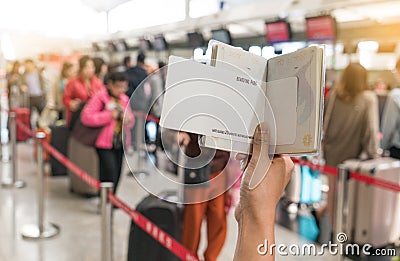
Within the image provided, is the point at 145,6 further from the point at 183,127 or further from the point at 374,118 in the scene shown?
the point at 183,127

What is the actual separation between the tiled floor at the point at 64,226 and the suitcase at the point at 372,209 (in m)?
0.52

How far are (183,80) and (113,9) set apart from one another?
1464 cm

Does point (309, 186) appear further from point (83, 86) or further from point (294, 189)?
point (83, 86)

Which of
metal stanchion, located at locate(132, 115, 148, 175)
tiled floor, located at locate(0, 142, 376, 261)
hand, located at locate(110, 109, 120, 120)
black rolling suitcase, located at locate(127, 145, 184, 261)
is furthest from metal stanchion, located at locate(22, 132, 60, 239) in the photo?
black rolling suitcase, located at locate(127, 145, 184, 261)

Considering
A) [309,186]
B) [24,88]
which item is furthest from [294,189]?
[24,88]

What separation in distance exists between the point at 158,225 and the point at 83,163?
3037 millimetres

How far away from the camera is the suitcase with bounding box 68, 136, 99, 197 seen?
609 centimetres

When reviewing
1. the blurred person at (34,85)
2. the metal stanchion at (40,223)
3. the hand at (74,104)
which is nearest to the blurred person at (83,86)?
the hand at (74,104)

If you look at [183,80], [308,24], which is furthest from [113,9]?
[183,80]

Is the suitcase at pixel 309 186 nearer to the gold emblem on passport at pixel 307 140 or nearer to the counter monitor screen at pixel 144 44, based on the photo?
the gold emblem on passport at pixel 307 140

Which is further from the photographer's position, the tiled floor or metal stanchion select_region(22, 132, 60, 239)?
metal stanchion select_region(22, 132, 60, 239)

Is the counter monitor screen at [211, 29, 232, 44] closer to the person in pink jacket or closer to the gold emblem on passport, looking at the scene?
the person in pink jacket

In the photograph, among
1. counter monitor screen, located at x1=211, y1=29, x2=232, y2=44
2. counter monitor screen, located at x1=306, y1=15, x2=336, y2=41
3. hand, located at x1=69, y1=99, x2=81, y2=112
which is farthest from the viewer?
counter monitor screen, located at x1=211, y1=29, x2=232, y2=44

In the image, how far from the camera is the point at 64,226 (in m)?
4.98
